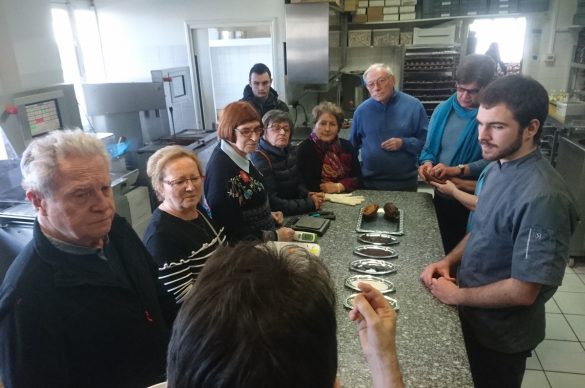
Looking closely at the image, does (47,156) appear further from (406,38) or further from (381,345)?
(406,38)

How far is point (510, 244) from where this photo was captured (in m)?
1.39

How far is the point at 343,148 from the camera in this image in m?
2.69

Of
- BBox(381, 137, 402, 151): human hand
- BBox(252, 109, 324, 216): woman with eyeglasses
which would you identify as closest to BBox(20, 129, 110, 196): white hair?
BBox(252, 109, 324, 216): woman with eyeglasses

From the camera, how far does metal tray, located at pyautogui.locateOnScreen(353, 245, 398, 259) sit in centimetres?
177

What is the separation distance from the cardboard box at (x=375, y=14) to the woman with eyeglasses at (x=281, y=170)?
305cm

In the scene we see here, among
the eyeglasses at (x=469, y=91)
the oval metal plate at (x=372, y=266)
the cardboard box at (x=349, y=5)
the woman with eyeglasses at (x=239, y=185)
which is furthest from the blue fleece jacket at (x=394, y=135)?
the cardboard box at (x=349, y=5)

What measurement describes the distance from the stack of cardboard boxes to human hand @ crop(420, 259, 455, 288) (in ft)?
13.2

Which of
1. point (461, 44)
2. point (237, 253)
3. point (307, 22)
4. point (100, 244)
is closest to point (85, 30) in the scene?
point (307, 22)

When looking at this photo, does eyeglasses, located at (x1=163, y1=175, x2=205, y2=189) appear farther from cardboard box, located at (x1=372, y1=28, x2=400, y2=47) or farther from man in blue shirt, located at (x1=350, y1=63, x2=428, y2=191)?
cardboard box, located at (x1=372, y1=28, x2=400, y2=47)

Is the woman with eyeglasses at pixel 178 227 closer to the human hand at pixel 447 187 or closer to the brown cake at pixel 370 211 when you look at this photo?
the brown cake at pixel 370 211

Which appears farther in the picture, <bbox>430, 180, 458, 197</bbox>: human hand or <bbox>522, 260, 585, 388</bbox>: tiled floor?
<bbox>522, 260, 585, 388</bbox>: tiled floor

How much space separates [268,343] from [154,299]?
2.82 ft

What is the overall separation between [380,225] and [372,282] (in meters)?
0.61

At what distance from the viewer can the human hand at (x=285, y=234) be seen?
1.93 meters
